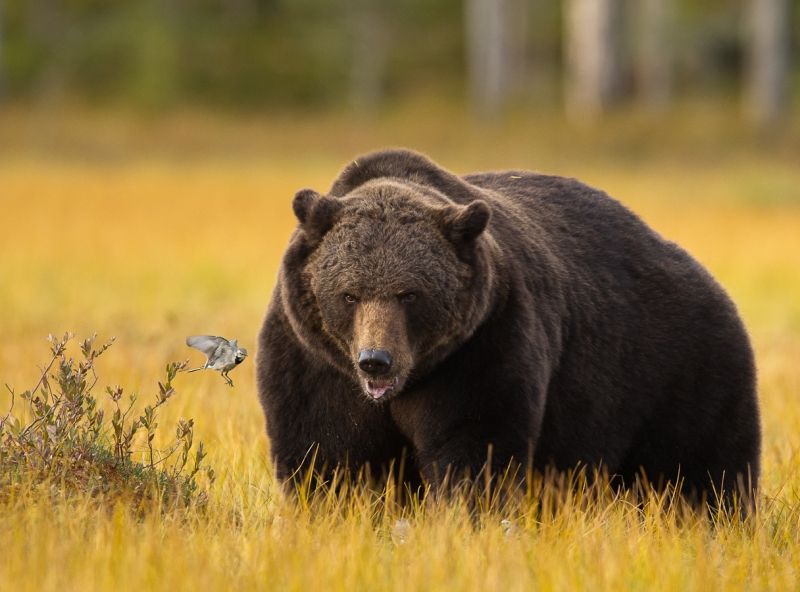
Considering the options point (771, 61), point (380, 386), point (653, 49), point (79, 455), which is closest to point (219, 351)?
point (79, 455)

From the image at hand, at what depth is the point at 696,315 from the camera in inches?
205

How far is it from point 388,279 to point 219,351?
0.80 meters

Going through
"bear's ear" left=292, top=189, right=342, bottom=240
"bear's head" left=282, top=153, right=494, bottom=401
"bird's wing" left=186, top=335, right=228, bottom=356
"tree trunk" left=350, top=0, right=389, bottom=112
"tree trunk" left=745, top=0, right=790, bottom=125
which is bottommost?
"bird's wing" left=186, top=335, right=228, bottom=356

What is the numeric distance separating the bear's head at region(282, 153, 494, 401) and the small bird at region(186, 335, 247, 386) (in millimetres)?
281

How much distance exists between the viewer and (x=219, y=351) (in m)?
4.49

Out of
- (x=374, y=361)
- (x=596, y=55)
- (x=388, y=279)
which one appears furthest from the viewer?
(x=596, y=55)

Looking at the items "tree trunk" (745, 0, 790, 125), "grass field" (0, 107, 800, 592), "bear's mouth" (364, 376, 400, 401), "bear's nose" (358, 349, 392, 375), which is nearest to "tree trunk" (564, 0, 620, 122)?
"tree trunk" (745, 0, 790, 125)

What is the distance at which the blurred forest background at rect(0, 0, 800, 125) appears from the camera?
40.4 meters

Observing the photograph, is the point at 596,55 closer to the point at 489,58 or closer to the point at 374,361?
the point at 489,58

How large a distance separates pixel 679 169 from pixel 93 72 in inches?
1009

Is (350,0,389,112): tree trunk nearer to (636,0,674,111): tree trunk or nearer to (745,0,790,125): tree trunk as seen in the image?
(636,0,674,111): tree trunk

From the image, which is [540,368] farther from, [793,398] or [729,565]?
[793,398]

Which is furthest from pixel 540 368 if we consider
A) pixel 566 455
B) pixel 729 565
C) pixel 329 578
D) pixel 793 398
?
pixel 793 398

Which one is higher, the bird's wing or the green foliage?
the bird's wing
